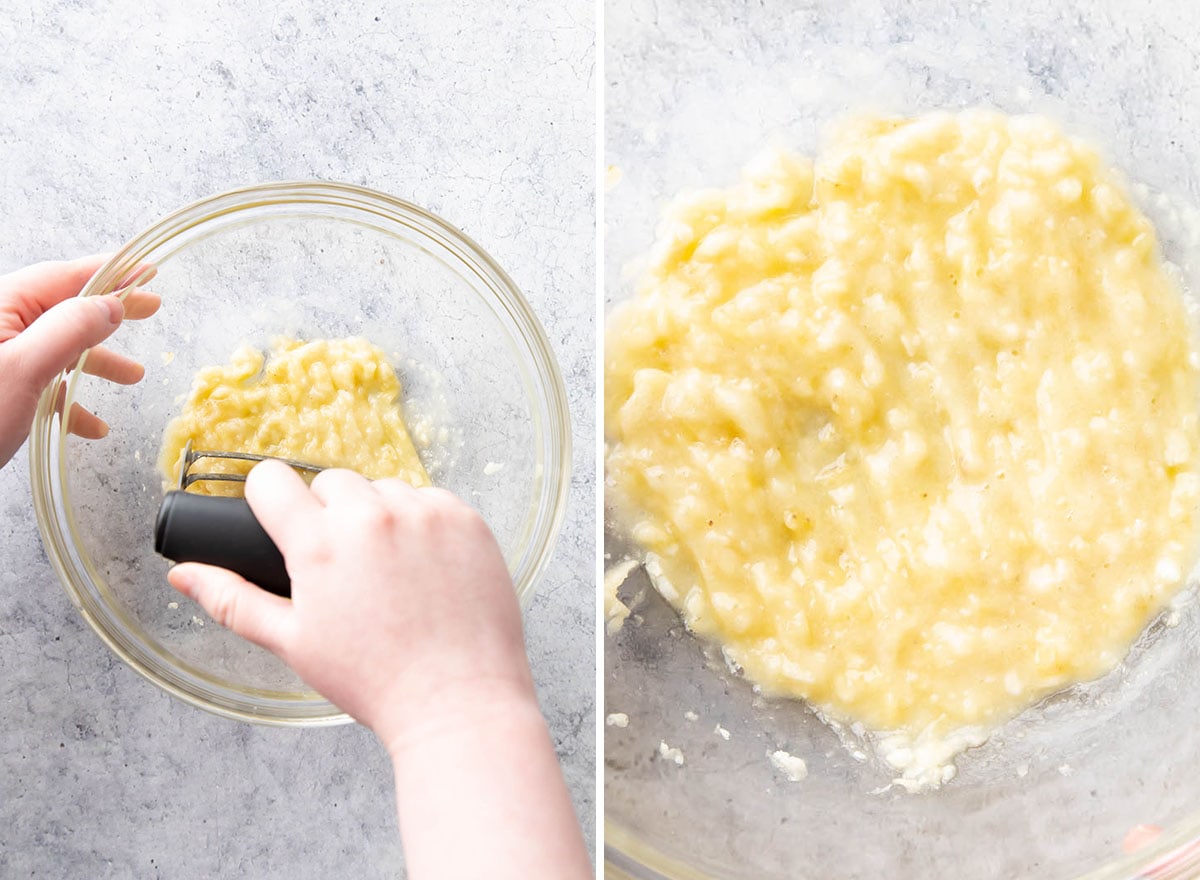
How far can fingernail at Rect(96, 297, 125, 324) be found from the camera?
29.3 inches

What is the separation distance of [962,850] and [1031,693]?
0.14 m

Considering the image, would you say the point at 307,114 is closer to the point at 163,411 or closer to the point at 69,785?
the point at 163,411

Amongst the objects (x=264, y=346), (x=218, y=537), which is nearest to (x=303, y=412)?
(x=264, y=346)

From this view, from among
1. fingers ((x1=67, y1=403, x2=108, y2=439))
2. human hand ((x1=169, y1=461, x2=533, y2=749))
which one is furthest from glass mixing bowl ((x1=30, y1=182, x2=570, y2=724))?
human hand ((x1=169, y1=461, x2=533, y2=749))

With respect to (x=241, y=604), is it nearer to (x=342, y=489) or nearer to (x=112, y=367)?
(x=342, y=489)

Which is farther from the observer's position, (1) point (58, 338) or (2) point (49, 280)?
(2) point (49, 280)

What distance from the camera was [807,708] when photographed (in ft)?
2.78

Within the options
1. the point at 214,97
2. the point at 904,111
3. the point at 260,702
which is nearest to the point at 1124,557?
the point at 904,111

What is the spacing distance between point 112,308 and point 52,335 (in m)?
0.04

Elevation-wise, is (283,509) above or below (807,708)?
above

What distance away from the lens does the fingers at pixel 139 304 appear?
81 cm

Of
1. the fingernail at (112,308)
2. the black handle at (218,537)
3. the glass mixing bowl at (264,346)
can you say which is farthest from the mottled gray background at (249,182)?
the black handle at (218,537)

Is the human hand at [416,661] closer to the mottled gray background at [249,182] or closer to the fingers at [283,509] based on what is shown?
the fingers at [283,509]

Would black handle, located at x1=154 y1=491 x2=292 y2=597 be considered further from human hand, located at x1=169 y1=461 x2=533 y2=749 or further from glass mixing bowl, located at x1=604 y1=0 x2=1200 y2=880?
glass mixing bowl, located at x1=604 y1=0 x2=1200 y2=880
